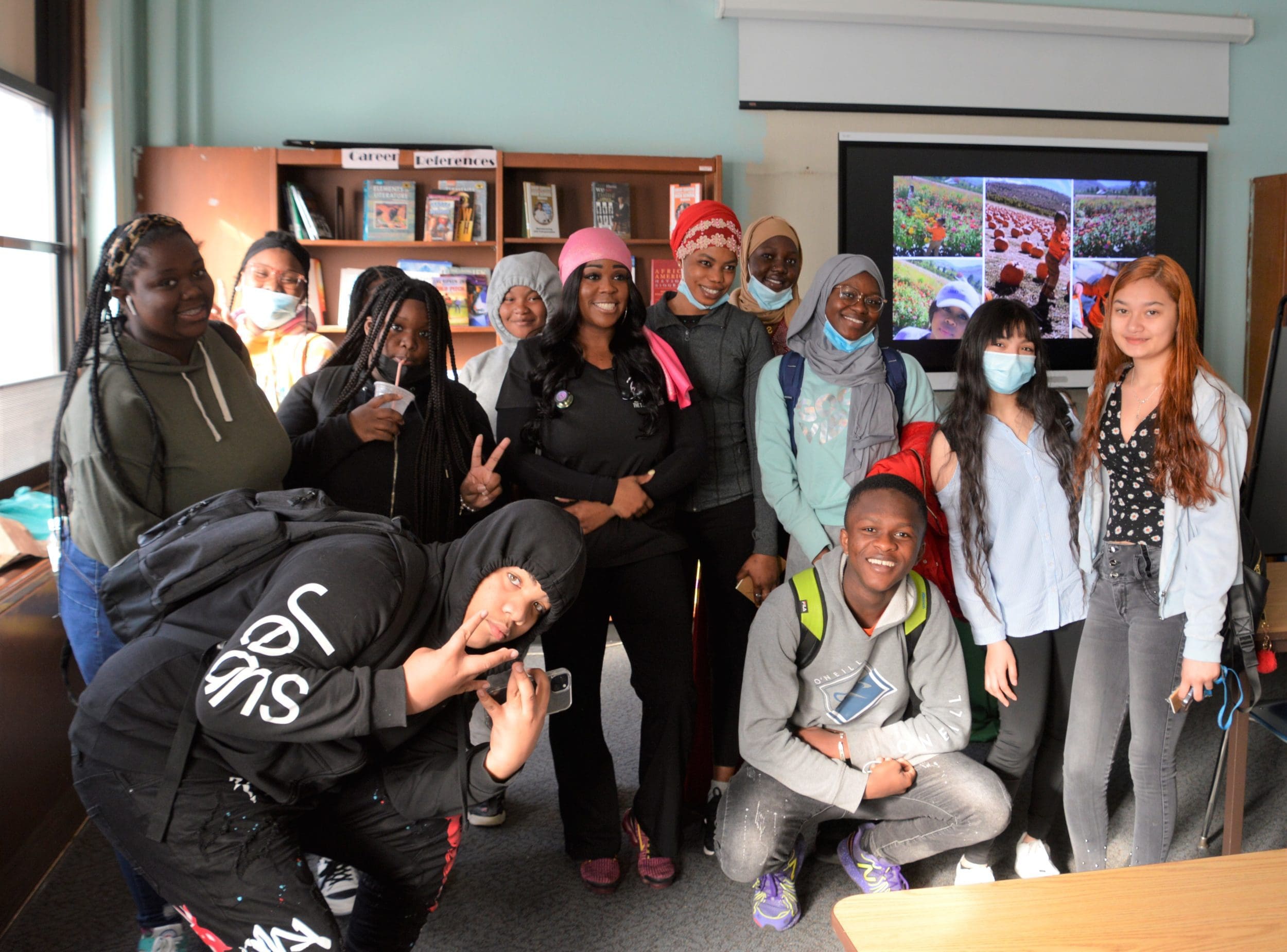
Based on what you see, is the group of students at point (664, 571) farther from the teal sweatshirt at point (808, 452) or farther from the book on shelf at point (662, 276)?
the book on shelf at point (662, 276)

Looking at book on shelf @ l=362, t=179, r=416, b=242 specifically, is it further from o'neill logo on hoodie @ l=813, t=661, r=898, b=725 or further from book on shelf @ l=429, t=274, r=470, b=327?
o'neill logo on hoodie @ l=813, t=661, r=898, b=725

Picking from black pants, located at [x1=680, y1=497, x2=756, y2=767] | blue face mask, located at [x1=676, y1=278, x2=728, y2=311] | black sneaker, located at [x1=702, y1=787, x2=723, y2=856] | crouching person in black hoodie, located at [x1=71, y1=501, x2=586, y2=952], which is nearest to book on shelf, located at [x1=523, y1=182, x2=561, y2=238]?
blue face mask, located at [x1=676, y1=278, x2=728, y2=311]

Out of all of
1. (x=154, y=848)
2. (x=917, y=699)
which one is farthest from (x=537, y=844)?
(x=154, y=848)

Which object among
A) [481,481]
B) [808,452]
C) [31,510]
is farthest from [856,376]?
[31,510]

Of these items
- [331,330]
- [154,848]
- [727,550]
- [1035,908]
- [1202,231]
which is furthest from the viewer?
[1202,231]

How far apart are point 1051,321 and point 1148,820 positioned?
11.7 ft

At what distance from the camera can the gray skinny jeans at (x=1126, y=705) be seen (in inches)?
77.5

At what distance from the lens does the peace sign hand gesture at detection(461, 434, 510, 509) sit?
84.0 inches

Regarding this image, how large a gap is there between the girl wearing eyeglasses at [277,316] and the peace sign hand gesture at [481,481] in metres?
1.14

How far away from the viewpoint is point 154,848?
4.67 feet

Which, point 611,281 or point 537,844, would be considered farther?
point 537,844

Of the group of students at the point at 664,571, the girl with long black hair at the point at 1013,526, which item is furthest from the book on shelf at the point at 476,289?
the girl with long black hair at the point at 1013,526

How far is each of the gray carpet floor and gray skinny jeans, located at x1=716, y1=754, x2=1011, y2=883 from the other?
0.50ft

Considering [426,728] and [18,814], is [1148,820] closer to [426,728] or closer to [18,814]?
[426,728]
